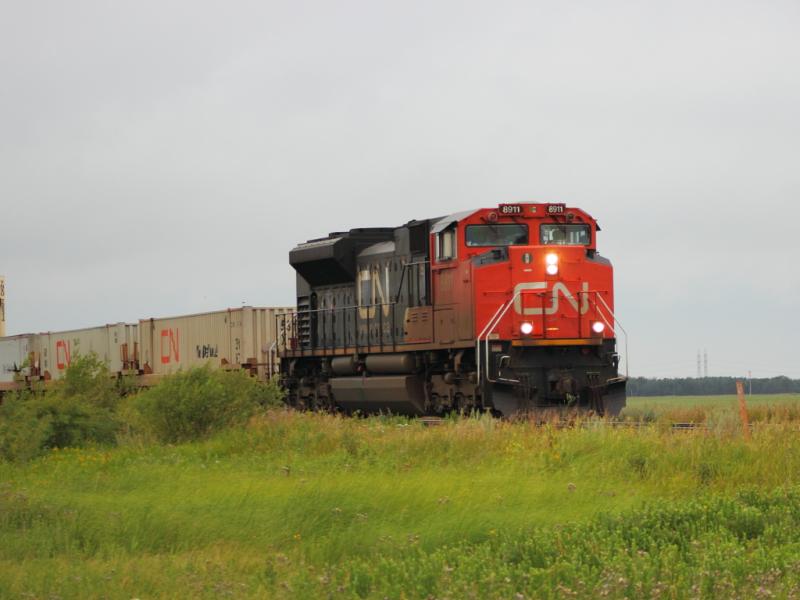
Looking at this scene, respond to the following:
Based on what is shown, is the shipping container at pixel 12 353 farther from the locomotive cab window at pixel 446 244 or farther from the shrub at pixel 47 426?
the locomotive cab window at pixel 446 244

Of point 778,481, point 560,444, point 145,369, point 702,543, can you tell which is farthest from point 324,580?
point 145,369

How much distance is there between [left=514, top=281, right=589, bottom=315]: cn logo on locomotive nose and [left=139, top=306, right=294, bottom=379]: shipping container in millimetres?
9137

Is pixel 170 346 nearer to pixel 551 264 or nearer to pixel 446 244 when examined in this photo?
pixel 446 244

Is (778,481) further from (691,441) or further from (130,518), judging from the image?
(130,518)

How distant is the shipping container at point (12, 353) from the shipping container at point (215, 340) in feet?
26.0

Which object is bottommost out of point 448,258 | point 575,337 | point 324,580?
point 324,580

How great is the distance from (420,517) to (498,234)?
11.5 meters

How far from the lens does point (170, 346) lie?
111 ft

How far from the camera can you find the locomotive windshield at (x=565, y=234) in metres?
21.7

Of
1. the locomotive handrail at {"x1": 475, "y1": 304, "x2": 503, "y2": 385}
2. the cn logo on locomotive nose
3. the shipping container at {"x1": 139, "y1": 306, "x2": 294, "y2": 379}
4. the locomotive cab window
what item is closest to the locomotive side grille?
the shipping container at {"x1": 139, "y1": 306, "x2": 294, "y2": 379}

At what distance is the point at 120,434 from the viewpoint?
66.1 feet

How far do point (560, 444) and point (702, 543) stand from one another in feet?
18.8

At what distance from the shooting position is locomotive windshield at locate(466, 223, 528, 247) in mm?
21484

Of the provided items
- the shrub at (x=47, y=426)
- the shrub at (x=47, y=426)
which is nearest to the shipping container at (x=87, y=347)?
the shrub at (x=47, y=426)
